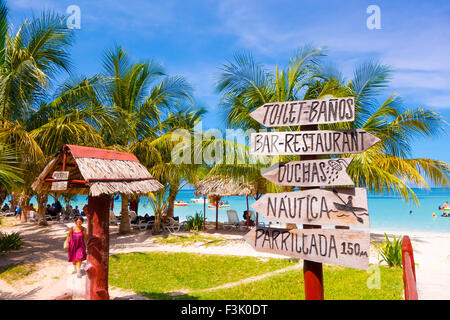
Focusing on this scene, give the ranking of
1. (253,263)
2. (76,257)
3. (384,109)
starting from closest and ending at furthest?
(76,257) < (253,263) < (384,109)

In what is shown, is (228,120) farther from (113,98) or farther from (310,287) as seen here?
(310,287)

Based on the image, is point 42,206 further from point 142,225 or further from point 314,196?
point 314,196

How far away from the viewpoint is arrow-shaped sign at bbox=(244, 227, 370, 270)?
2.41 m

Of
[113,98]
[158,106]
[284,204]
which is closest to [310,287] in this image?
[284,204]

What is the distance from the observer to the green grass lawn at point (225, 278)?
5.62 m

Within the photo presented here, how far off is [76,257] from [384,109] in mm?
10532

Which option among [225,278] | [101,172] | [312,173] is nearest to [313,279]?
[312,173]

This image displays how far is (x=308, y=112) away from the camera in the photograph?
111 inches

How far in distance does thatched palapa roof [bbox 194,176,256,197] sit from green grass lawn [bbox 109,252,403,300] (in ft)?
16.8

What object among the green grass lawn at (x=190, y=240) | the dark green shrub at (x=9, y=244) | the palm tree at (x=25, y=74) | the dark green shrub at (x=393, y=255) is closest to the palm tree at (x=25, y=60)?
the palm tree at (x=25, y=74)

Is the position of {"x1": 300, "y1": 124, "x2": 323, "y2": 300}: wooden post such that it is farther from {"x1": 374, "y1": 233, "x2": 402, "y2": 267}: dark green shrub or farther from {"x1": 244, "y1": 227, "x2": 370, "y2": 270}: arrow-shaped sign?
{"x1": 374, "y1": 233, "x2": 402, "y2": 267}: dark green shrub

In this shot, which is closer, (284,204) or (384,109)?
(284,204)

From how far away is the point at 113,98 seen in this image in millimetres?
14273

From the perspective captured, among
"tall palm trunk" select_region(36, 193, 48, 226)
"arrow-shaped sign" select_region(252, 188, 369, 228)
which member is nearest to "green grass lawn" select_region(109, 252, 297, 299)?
"arrow-shaped sign" select_region(252, 188, 369, 228)
